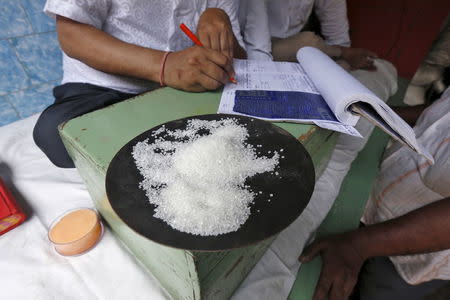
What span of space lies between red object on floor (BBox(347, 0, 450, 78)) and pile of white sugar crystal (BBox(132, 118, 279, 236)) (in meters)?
2.00

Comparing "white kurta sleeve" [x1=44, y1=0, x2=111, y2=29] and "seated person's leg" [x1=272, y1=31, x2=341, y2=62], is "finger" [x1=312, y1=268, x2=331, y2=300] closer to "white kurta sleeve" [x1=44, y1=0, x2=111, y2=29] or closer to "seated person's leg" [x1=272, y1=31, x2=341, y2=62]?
"white kurta sleeve" [x1=44, y1=0, x2=111, y2=29]

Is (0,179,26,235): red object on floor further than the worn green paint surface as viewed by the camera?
Yes

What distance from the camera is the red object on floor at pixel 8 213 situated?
72 centimetres

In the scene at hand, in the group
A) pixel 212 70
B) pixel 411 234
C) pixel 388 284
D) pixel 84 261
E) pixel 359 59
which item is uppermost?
pixel 212 70

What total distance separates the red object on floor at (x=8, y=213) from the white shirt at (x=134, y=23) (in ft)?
1.46

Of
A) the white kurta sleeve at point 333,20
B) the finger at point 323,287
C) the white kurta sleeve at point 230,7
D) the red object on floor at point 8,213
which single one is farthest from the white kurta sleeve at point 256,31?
the red object on floor at point 8,213

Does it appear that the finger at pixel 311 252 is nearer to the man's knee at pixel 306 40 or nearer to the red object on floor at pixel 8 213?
the red object on floor at pixel 8 213

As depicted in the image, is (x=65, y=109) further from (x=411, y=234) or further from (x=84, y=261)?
(x=411, y=234)

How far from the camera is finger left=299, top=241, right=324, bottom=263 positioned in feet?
2.14

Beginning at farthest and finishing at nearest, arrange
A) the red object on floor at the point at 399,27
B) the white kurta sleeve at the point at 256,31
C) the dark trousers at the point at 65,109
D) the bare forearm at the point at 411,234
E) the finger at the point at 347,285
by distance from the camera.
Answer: the red object on floor at the point at 399,27, the white kurta sleeve at the point at 256,31, the dark trousers at the point at 65,109, the finger at the point at 347,285, the bare forearm at the point at 411,234

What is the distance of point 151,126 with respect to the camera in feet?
1.79

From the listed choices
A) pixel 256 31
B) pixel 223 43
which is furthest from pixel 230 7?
pixel 223 43

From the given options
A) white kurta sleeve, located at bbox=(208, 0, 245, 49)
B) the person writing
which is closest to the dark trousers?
the person writing

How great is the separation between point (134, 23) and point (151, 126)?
459 millimetres
